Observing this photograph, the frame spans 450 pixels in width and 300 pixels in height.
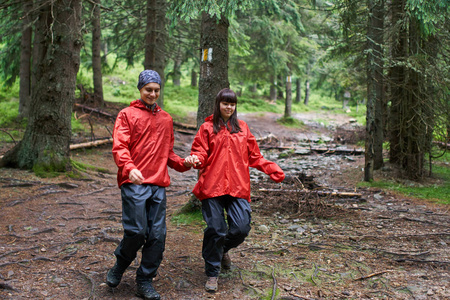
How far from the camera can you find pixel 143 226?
11.5 ft

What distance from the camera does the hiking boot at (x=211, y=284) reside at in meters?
3.86

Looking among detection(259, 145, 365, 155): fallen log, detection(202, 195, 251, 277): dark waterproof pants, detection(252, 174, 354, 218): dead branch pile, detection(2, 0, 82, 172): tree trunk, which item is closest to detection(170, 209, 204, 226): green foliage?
detection(252, 174, 354, 218): dead branch pile

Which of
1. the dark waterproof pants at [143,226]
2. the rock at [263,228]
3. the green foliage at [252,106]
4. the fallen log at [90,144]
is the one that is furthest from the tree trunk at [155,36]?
the green foliage at [252,106]

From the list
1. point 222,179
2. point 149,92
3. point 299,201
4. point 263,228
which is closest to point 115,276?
point 222,179

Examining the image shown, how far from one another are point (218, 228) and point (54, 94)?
254 inches

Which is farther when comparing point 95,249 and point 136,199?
point 95,249

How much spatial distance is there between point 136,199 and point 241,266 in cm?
179

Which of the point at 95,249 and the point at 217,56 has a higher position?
the point at 217,56

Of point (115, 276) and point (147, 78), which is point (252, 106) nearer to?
point (147, 78)

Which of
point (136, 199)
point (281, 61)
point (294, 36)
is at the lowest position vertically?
point (136, 199)

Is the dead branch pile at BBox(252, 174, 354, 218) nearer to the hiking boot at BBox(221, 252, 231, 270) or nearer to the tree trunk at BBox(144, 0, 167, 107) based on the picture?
the hiking boot at BBox(221, 252, 231, 270)

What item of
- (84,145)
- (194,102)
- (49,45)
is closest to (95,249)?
(49,45)

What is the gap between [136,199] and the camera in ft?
11.6

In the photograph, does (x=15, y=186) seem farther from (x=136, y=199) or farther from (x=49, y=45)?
(x=136, y=199)
